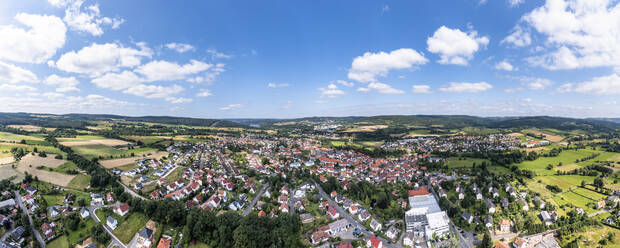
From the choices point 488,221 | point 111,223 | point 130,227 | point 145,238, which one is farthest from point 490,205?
point 111,223

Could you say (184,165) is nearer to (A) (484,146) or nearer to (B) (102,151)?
(B) (102,151)

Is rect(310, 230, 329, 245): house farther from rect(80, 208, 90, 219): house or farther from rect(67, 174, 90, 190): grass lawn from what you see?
rect(67, 174, 90, 190): grass lawn

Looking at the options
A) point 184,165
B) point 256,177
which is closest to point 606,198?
point 256,177

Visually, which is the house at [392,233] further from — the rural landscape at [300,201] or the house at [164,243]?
the house at [164,243]

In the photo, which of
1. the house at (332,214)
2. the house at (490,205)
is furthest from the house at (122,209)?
the house at (490,205)

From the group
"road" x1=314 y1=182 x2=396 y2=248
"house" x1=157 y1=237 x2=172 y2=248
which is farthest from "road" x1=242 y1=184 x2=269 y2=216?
"road" x1=314 y1=182 x2=396 y2=248

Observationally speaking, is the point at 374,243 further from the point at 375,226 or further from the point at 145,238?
the point at 145,238

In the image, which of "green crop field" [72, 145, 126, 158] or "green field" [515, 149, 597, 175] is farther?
"green crop field" [72, 145, 126, 158]
